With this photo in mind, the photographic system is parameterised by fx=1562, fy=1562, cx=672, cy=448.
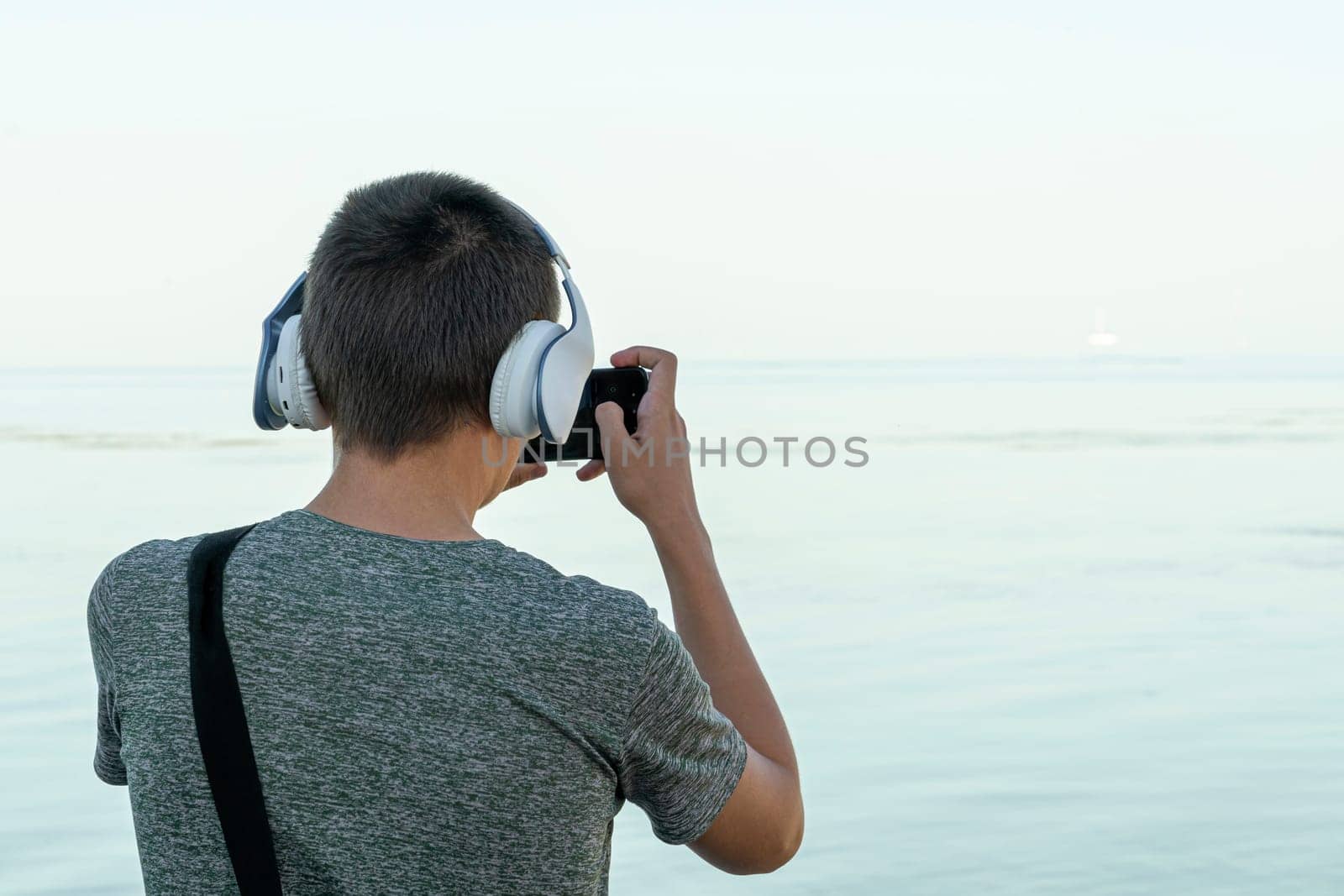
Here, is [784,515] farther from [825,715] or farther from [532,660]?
[532,660]

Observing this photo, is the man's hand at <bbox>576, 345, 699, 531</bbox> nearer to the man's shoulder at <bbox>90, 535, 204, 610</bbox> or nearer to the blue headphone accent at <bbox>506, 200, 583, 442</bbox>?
the blue headphone accent at <bbox>506, 200, 583, 442</bbox>

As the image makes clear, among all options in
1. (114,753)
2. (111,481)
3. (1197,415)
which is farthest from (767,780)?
(1197,415)

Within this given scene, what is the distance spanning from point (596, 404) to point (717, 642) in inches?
11.5

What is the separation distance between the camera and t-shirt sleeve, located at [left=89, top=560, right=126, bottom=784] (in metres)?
1.33

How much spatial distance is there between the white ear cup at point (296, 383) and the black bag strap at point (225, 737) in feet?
0.78

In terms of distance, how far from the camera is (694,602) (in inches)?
58.8

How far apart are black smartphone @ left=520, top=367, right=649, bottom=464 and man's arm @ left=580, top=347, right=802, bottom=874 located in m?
0.04

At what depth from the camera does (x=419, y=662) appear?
49.1 inches

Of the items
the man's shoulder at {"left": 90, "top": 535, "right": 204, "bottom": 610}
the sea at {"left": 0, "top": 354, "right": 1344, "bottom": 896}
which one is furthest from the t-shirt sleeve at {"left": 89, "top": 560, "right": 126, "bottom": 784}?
the sea at {"left": 0, "top": 354, "right": 1344, "bottom": 896}

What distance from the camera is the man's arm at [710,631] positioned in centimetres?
141

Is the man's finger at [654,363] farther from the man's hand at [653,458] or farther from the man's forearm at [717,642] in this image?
the man's forearm at [717,642]

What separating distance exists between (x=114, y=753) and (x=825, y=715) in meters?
4.05

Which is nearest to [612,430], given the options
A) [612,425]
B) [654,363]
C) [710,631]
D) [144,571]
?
[612,425]

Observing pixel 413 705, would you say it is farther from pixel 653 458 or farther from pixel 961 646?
pixel 961 646
